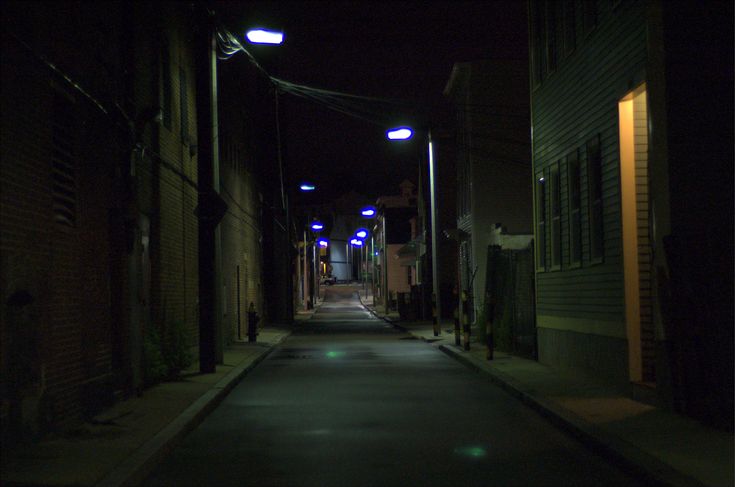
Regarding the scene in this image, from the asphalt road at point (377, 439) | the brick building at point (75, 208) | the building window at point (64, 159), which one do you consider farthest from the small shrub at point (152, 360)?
the building window at point (64, 159)

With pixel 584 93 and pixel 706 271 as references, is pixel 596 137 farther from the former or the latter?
pixel 706 271

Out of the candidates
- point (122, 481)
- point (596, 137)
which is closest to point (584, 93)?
point (596, 137)

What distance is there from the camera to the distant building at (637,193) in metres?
11.1

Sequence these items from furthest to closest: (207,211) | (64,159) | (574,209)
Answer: (207,211) < (574,209) < (64,159)

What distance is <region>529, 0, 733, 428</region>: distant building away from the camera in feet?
36.5

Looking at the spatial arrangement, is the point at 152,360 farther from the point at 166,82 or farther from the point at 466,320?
the point at 466,320

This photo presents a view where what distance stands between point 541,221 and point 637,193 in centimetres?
628

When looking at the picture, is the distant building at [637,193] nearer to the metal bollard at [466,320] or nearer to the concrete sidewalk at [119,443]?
the metal bollard at [466,320]

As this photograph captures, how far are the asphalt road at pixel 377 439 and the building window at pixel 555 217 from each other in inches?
109

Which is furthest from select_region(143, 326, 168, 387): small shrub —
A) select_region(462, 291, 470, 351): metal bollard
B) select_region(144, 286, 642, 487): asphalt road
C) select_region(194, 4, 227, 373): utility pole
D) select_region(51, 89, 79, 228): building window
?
select_region(462, 291, 470, 351): metal bollard

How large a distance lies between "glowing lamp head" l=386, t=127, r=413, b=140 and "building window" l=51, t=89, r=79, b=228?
1616cm

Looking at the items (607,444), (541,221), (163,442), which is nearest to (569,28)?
(541,221)

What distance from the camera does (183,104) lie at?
21500 millimetres

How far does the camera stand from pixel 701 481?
760 centimetres
